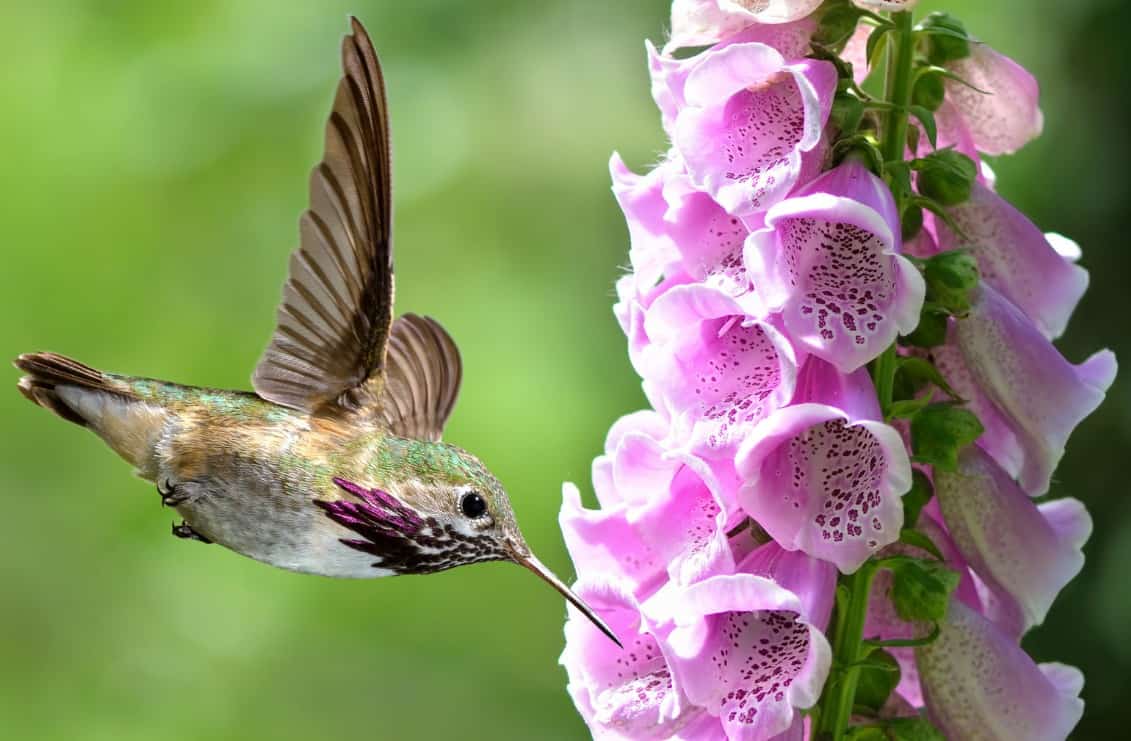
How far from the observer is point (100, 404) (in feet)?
3.48

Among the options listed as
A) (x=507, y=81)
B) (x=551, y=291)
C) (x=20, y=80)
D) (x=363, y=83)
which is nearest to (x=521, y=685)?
(x=551, y=291)

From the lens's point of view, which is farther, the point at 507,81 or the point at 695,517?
the point at 507,81

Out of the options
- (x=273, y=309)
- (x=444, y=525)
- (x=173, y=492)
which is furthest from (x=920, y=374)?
(x=273, y=309)

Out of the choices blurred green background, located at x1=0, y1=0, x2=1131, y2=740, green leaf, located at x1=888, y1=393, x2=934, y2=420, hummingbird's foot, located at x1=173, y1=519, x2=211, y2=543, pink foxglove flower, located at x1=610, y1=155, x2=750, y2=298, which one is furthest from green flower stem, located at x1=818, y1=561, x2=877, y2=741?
blurred green background, located at x1=0, y1=0, x2=1131, y2=740

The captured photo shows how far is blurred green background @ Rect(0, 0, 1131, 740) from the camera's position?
2.78 metres

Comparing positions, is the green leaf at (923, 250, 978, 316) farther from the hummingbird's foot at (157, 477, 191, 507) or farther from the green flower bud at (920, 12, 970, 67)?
the hummingbird's foot at (157, 477, 191, 507)

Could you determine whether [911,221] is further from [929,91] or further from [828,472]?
[828,472]

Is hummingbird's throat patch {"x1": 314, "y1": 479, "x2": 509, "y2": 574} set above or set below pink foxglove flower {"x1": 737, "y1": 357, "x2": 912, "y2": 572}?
above

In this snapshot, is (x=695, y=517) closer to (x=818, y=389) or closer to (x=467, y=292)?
(x=818, y=389)

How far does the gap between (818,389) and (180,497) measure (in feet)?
1.55

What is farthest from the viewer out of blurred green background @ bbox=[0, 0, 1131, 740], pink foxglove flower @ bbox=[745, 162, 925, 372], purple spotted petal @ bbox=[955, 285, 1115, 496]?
blurred green background @ bbox=[0, 0, 1131, 740]

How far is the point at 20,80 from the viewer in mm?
2953

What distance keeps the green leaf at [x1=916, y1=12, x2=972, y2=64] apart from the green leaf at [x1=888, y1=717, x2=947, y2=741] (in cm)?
48

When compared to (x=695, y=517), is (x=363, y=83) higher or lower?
higher
